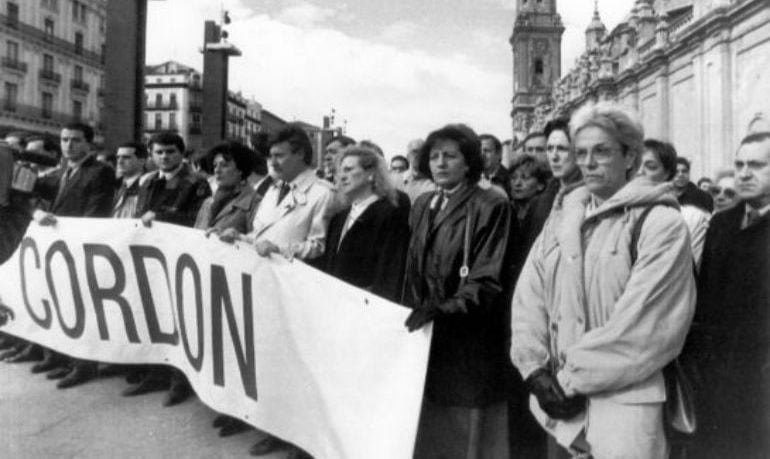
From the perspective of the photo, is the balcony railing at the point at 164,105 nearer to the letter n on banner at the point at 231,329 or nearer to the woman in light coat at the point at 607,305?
the letter n on banner at the point at 231,329

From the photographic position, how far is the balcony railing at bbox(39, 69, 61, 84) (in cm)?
4487

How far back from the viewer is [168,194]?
476 cm

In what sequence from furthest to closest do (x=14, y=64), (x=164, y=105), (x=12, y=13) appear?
1. (x=164, y=105)
2. (x=12, y=13)
3. (x=14, y=64)

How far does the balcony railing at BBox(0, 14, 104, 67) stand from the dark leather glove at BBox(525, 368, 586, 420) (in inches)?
1938

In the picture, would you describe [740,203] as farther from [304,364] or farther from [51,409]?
[51,409]

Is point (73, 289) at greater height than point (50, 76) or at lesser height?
lesser

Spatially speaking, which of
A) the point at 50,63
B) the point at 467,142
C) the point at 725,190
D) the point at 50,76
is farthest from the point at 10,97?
the point at 467,142

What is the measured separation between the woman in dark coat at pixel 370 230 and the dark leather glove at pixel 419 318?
23.9 inches

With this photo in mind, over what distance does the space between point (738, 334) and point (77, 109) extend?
177ft

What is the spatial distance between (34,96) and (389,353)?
48.8m

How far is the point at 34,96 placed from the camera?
43812 millimetres

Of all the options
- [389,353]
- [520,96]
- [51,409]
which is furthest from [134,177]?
[520,96]

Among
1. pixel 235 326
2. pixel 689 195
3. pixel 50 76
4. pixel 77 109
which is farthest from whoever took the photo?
pixel 77 109

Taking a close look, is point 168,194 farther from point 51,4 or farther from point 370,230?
point 51,4
